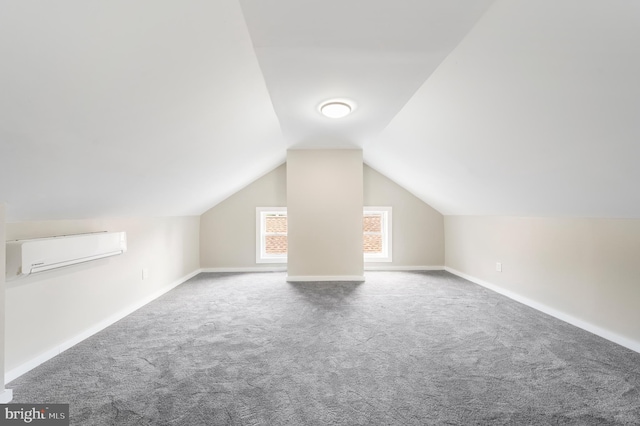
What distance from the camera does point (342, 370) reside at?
1.75 meters

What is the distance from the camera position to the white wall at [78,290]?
1736 millimetres

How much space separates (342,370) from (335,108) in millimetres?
2149

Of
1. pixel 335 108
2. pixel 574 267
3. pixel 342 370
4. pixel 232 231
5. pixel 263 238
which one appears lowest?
pixel 342 370

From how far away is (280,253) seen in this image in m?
4.99

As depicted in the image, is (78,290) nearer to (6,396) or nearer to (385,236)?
(6,396)

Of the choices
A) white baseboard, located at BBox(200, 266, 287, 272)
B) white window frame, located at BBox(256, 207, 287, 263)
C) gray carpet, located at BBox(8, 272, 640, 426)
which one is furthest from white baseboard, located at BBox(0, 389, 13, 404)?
white window frame, located at BBox(256, 207, 287, 263)

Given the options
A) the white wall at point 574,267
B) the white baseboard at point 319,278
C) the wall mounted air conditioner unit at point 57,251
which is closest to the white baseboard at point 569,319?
the white wall at point 574,267

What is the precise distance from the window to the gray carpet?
6.65ft

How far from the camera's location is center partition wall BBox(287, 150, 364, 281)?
4.04m

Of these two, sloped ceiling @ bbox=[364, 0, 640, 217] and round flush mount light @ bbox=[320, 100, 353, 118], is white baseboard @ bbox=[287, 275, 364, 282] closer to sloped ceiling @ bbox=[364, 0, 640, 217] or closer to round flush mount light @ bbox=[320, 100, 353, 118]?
sloped ceiling @ bbox=[364, 0, 640, 217]

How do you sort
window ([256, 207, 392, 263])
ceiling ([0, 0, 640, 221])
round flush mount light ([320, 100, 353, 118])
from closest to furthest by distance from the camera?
ceiling ([0, 0, 640, 221])
round flush mount light ([320, 100, 353, 118])
window ([256, 207, 392, 263])

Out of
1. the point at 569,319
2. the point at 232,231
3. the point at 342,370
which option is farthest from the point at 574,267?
the point at 232,231

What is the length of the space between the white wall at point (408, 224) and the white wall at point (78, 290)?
11.5 feet

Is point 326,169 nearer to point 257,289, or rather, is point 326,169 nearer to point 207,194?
point 207,194
